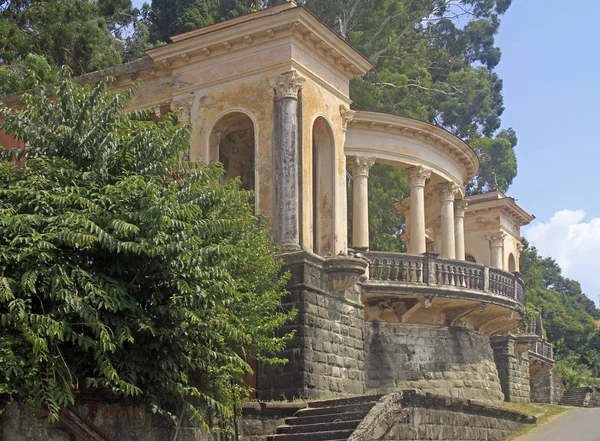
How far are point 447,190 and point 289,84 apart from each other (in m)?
8.84

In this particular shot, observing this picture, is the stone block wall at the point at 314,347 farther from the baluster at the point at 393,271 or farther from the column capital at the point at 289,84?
the column capital at the point at 289,84

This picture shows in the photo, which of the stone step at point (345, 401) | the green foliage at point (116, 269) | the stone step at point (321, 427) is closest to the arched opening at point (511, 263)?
the stone step at point (345, 401)

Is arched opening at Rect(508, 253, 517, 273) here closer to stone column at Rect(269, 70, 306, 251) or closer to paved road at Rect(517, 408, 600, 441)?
paved road at Rect(517, 408, 600, 441)

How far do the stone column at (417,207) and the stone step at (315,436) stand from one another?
10.5m

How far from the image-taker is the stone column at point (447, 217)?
29.1 meters

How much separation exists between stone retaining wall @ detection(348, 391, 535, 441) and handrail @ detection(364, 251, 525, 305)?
4.11 metres

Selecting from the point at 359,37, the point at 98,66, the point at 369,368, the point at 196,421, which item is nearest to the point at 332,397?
the point at 369,368

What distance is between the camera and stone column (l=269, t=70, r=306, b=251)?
2144 centimetres

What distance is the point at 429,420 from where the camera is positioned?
18.9 meters

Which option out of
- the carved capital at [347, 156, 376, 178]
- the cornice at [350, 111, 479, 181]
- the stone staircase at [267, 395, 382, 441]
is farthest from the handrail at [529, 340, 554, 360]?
the stone staircase at [267, 395, 382, 441]

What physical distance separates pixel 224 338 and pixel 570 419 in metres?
14.5

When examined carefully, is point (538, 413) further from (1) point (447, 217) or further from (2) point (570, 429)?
(1) point (447, 217)

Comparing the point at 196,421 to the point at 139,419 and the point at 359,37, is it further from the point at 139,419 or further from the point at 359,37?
the point at 359,37

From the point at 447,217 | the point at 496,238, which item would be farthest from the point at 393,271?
the point at 496,238
